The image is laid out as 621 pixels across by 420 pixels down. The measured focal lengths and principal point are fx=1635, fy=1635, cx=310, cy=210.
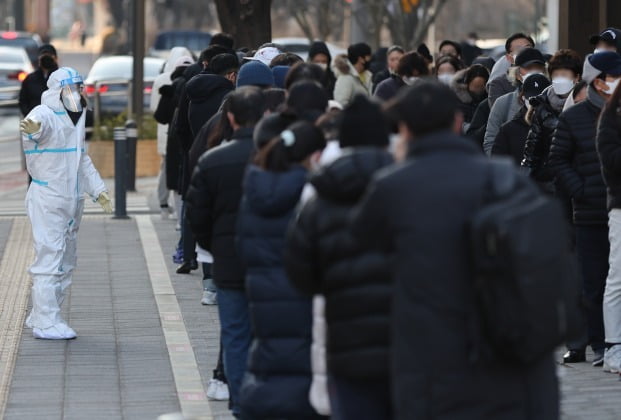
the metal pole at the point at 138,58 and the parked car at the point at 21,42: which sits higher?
the metal pole at the point at 138,58

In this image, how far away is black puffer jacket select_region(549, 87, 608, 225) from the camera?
9320 mm

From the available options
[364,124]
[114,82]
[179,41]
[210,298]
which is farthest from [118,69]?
[364,124]

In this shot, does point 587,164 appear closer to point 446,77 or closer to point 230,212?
point 230,212

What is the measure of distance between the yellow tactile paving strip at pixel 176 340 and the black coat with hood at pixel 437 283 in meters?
3.25

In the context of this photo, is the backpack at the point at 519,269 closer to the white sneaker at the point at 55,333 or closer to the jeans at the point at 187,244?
the white sneaker at the point at 55,333

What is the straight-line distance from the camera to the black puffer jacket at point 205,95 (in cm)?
1167

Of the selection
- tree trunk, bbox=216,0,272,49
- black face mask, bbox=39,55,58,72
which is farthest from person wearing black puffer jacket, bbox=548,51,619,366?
tree trunk, bbox=216,0,272,49

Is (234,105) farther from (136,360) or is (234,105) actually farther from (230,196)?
(136,360)

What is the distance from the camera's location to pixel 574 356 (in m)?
9.72

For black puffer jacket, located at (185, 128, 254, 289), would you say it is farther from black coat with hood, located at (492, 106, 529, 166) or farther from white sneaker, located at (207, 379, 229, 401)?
black coat with hood, located at (492, 106, 529, 166)

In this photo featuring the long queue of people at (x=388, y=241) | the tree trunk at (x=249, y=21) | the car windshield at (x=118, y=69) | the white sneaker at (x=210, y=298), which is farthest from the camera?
the car windshield at (x=118, y=69)

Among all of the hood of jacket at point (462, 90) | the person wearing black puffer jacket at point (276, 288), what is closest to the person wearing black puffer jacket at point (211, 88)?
the hood of jacket at point (462, 90)

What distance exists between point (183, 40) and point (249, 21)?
24032 mm

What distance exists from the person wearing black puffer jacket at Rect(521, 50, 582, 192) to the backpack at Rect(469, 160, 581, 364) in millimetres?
4984
